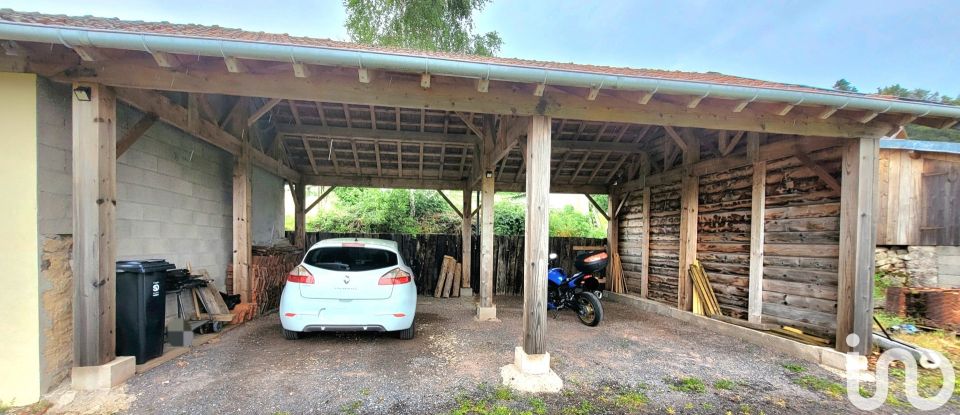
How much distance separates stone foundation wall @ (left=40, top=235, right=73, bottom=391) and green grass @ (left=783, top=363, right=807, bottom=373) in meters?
6.82

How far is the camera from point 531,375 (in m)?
3.53

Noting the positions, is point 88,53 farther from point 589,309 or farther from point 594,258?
point 594,258

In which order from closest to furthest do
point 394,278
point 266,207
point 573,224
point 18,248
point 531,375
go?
point 18,248, point 531,375, point 394,278, point 266,207, point 573,224

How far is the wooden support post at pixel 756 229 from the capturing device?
5.32 metres

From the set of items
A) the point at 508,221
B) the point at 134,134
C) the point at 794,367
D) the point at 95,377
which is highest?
the point at 134,134

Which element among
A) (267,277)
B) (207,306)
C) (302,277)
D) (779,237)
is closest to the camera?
(302,277)

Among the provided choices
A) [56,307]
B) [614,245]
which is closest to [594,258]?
[614,245]

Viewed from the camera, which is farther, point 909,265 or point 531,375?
point 909,265

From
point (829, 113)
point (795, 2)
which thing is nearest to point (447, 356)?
point (829, 113)

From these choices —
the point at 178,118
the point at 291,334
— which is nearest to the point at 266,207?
the point at 178,118

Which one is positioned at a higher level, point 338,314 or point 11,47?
point 11,47

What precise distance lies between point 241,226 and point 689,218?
24.0ft

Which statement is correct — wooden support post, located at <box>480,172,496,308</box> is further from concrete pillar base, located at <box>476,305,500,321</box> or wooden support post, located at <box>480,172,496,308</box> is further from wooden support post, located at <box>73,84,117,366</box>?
wooden support post, located at <box>73,84,117,366</box>

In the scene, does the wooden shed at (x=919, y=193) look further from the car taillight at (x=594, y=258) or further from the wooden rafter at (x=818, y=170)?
the car taillight at (x=594, y=258)
